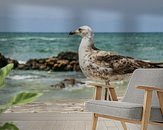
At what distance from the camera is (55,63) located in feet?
17.7

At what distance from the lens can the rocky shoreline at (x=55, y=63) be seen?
5.37 meters

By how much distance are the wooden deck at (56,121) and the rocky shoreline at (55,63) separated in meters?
0.69

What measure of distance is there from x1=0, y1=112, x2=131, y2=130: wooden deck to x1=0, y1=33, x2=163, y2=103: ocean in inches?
9.3

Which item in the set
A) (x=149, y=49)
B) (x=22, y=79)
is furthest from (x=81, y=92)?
(x=149, y=49)

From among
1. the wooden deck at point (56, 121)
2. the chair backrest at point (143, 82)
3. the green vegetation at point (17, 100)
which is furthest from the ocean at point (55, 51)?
the green vegetation at point (17, 100)

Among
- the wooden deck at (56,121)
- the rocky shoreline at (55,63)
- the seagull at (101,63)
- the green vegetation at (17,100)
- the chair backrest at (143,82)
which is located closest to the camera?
the green vegetation at (17,100)

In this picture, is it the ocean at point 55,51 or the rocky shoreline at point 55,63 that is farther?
the rocky shoreline at point 55,63

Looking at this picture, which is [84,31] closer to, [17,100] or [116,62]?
[116,62]

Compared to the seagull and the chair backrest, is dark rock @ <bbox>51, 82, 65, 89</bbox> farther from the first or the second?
the chair backrest

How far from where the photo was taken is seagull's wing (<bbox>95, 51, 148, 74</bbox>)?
5.27 metres

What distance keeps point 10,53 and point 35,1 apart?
2.89 feet

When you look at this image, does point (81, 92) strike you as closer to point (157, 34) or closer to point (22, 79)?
point (22, 79)

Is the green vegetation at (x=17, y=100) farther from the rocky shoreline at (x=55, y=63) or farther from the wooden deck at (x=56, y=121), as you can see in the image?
the rocky shoreline at (x=55, y=63)

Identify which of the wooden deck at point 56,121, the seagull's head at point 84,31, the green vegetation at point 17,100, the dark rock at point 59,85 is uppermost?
the seagull's head at point 84,31
